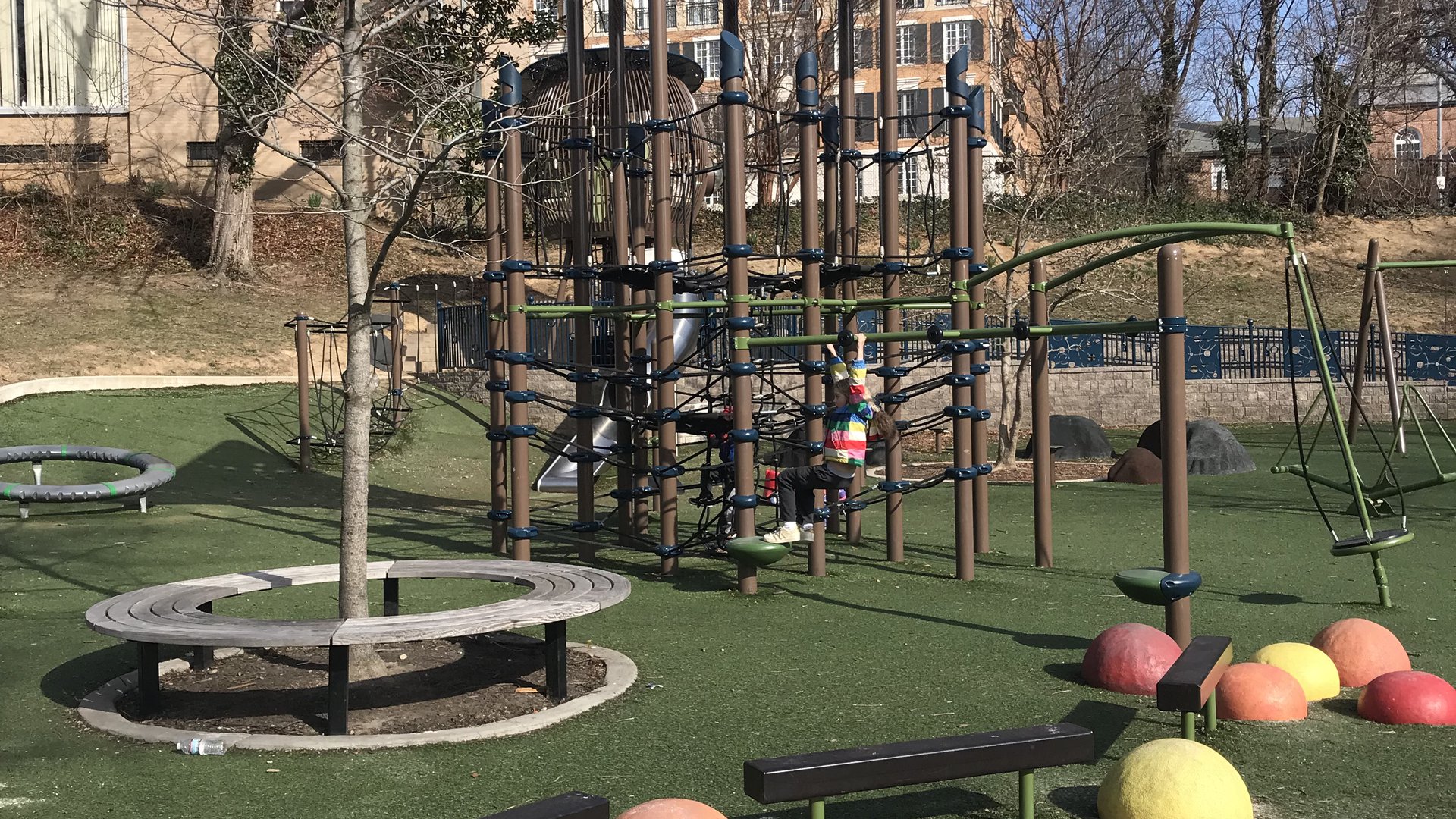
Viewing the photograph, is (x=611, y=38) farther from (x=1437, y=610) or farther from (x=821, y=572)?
(x=1437, y=610)

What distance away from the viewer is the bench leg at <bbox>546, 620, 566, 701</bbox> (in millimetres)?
6383

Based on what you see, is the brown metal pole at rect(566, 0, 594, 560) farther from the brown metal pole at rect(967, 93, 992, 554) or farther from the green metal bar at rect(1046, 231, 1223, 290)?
the green metal bar at rect(1046, 231, 1223, 290)

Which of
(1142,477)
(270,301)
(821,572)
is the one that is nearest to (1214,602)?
(821,572)

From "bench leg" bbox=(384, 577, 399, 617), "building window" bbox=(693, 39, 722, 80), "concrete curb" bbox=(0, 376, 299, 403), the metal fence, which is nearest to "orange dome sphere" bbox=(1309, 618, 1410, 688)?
"bench leg" bbox=(384, 577, 399, 617)

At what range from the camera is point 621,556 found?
11.1 meters

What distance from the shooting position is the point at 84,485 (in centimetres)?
1355

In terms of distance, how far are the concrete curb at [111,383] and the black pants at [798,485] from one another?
13249 mm

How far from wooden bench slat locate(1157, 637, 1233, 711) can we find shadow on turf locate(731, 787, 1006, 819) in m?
0.78

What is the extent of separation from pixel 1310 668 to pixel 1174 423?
136 centimetres

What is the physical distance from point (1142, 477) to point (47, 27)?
29713mm

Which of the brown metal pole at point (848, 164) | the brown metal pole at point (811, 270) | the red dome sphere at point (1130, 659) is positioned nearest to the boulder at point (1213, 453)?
the brown metal pole at point (848, 164)

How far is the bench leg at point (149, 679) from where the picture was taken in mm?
6113

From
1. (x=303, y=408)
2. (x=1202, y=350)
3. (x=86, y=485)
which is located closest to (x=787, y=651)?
(x=86, y=485)

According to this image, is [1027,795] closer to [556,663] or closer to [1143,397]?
[556,663]
